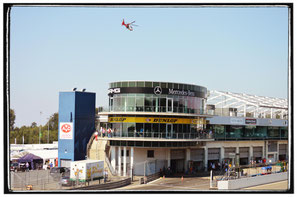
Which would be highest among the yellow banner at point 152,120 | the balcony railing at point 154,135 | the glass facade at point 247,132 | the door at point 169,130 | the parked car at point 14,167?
the yellow banner at point 152,120

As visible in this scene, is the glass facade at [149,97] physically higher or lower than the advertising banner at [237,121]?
higher

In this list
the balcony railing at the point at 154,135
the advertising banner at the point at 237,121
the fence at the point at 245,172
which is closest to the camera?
the fence at the point at 245,172

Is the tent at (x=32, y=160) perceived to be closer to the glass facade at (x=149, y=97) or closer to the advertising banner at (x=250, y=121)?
the glass facade at (x=149, y=97)

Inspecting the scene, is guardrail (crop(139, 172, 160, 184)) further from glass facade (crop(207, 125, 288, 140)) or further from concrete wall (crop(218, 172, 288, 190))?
glass facade (crop(207, 125, 288, 140))

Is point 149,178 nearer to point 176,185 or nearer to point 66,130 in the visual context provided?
point 176,185

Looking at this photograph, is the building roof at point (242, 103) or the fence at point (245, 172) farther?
the building roof at point (242, 103)

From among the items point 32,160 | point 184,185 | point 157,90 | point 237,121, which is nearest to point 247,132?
point 237,121

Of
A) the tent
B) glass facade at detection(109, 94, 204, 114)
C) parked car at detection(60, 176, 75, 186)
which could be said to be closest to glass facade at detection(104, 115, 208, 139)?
glass facade at detection(109, 94, 204, 114)

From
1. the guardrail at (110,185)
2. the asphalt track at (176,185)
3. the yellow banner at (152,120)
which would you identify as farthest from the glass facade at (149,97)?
the guardrail at (110,185)
